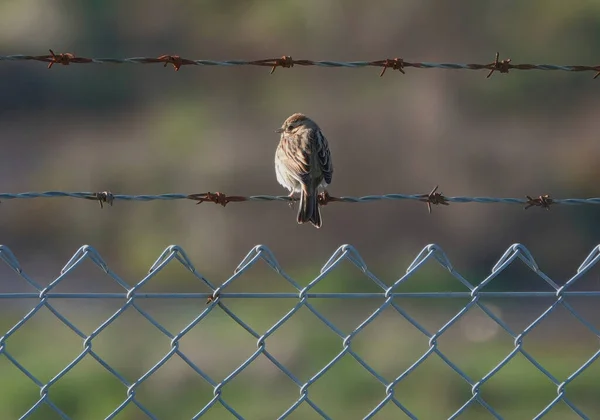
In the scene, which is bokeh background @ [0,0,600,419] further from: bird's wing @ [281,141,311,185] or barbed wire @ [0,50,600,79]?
barbed wire @ [0,50,600,79]

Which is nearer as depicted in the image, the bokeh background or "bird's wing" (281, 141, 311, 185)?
"bird's wing" (281, 141, 311, 185)

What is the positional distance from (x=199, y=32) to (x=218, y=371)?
29.5 ft

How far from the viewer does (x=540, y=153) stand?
14891 millimetres

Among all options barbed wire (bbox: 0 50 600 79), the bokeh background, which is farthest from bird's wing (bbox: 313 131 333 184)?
the bokeh background

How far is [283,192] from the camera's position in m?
13.3

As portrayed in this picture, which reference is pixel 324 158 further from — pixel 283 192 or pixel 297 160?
pixel 283 192

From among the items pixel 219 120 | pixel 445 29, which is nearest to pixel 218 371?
pixel 219 120

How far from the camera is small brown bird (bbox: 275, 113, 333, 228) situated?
6.87 meters

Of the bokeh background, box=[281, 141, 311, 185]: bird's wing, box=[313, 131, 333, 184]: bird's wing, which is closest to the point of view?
box=[281, 141, 311, 185]: bird's wing

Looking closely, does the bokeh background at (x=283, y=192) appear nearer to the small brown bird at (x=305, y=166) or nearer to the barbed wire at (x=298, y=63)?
the small brown bird at (x=305, y=166)

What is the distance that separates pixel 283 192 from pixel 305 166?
20.2 feet

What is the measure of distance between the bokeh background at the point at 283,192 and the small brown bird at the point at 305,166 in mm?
2959

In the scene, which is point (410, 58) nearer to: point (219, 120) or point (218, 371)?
point (219, 120)

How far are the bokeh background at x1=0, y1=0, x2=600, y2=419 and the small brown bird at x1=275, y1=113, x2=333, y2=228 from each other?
2959 mm
